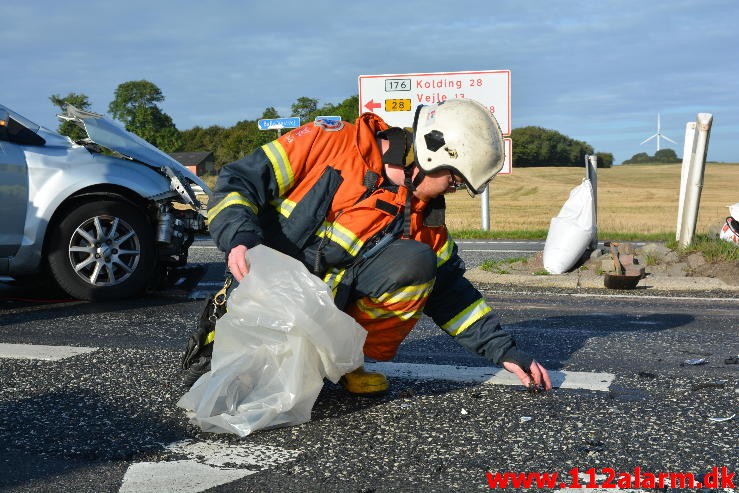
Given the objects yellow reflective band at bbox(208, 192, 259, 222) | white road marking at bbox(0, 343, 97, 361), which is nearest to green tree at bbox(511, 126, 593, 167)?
white road marking at bbox(0, 343, 97, 361)

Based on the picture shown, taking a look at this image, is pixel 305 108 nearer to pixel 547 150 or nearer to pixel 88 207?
pixel 547 150

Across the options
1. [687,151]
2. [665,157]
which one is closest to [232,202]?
[687,151]

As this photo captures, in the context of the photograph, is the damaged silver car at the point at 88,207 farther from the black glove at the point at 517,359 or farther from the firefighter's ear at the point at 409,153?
the black glove at the point at 517,359

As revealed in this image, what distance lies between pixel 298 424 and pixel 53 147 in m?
4.35

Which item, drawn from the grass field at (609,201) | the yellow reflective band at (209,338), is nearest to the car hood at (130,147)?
the yellow reflective band at (209,338)

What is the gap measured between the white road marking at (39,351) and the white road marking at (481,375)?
162 centimetres

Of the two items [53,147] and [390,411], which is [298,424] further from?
[53,147]

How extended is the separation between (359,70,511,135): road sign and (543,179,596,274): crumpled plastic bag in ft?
23.0

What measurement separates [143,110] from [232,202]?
80254mm

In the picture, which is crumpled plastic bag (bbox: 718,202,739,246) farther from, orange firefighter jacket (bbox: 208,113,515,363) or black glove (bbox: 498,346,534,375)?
orange firefighter jacket (bbox: 208,113,515,363)

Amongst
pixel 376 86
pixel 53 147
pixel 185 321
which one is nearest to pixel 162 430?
pixel 185 321

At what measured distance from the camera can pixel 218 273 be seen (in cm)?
880

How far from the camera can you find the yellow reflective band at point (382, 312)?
3.77 meters

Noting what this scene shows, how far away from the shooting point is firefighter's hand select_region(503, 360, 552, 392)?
379 cm
